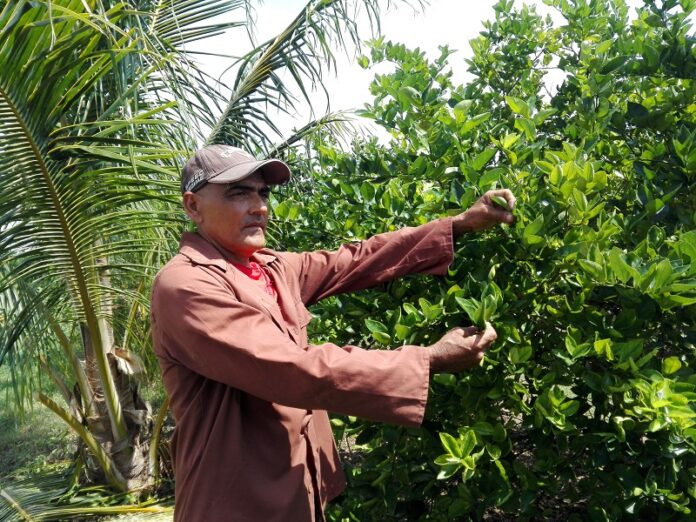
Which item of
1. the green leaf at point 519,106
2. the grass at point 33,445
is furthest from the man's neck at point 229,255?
the grass at point 33,445

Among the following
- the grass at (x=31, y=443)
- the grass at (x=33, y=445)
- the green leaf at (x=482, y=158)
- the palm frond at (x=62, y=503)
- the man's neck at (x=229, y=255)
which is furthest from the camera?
the grass at (x=31, y=443)

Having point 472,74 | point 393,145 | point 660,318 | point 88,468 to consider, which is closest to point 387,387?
point 660,318

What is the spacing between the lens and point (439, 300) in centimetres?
191

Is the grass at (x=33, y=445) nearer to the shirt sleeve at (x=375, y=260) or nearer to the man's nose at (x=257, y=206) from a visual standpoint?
the shirt sleeve at (x=375, y=260)

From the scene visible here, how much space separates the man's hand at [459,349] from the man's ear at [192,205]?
2.87ft

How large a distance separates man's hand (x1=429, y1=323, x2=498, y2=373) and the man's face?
685 millimetres

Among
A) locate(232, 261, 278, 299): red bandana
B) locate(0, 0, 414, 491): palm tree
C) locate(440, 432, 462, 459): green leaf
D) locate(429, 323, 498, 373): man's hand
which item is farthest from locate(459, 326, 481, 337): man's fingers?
locate(0, 0, 414, 491): palm tree

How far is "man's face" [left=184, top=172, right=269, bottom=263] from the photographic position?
6.63ft

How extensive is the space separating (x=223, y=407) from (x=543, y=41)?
2178 millimetres

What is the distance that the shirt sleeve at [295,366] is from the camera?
5.26ft

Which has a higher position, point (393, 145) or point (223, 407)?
point (393, 145)

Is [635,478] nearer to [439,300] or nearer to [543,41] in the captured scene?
[439,300]

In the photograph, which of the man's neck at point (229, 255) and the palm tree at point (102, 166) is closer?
the man's neck at point (229, 255)

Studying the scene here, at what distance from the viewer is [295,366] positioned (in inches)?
62.7
